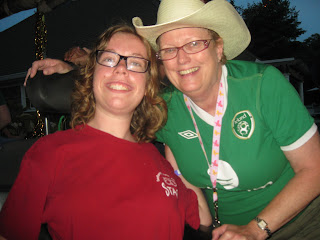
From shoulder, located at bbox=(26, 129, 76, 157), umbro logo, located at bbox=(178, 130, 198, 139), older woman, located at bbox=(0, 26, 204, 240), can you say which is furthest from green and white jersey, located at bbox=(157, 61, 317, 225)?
shoulder, located at bbox=(26, 129, 76, 157)

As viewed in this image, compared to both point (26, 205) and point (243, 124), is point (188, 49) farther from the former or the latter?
point (26, 205)

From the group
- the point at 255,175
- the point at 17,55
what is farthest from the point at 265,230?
the point at 17,55

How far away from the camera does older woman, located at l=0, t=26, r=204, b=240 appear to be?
1.41 m

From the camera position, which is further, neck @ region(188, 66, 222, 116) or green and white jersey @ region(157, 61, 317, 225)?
neck @ region(188, 66, 222, 116)

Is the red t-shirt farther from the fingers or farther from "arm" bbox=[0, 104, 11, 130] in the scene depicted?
"arm" bbox=[0, 104, 11, 130]

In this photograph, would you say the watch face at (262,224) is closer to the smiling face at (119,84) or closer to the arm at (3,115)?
the smiling face at (119,84)

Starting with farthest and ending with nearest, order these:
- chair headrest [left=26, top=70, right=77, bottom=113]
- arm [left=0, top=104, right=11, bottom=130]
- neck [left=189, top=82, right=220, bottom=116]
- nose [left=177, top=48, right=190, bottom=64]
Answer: arm [left=0, top=104, right=11, bottom=130] < neck [left=189, top=82, right=220, bottom=116] < nose [left=177, top=48, right=190, bottom=64] < chair headrest [left=26, top=70, right=77, bottom=113]

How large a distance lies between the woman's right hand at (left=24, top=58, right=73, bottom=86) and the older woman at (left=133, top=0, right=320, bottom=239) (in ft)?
2.18

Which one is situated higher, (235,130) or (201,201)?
(235,130)

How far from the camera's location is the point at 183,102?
222cm

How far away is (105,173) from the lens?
61.6 inches

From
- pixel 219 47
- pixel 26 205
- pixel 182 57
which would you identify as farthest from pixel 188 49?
pixel 26 205

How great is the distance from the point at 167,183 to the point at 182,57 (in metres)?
0.95

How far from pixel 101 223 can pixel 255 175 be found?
115cm
